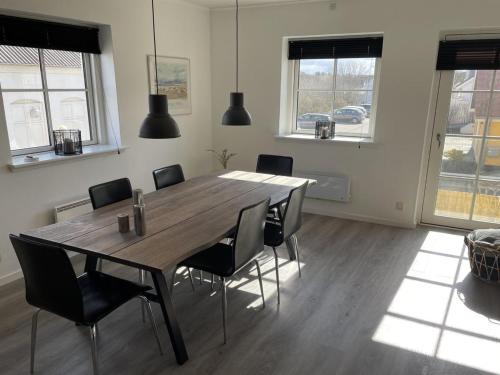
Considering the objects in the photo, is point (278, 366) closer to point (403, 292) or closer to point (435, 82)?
point (403, 292)

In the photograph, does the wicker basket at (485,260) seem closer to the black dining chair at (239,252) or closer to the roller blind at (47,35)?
the black dining chair at (239,252)

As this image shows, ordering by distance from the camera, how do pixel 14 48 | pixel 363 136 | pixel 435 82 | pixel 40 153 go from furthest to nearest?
pixel 363 136
pixel 435 82
pixel 40 153
pixel 14 48

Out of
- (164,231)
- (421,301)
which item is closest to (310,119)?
(421,301)

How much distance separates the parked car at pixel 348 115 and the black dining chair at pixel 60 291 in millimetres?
3547

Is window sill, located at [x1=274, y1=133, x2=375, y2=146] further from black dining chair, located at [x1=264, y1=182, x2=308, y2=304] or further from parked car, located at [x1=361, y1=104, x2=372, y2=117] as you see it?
black dining chair, located at [x1=264, y1=182, x2=308, y2=304]

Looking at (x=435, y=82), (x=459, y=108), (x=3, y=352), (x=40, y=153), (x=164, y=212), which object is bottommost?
(x=3, y=352)

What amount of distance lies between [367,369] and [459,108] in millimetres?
3184

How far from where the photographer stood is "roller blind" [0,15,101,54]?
10.2 ft

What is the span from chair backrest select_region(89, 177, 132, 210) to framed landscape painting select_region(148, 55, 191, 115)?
1.68 meters

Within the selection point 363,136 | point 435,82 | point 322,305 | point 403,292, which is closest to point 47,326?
point 322,305

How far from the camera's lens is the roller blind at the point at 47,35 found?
312cm

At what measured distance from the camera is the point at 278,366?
2355mm

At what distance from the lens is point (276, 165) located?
4.21 meters

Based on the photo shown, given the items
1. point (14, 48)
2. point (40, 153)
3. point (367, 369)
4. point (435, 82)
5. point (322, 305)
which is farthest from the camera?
point (435, 82)
